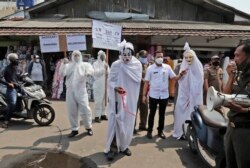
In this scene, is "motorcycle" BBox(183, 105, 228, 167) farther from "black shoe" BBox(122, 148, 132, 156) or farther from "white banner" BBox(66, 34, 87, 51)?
"white banner" BBox(66, 34, 87, 51)

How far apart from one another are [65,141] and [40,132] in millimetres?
869

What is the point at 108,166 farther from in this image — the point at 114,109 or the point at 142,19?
the point at 142,19

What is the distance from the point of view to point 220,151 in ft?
14.1

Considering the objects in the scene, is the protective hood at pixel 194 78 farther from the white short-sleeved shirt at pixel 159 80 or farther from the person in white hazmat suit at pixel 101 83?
the person in white hazmat suit at pixel 101 83

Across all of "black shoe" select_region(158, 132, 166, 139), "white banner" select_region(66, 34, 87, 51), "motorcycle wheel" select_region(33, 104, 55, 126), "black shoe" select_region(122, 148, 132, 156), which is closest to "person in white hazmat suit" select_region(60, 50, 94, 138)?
"motorcycle wheel" select_region(33, 104, 55, 126)

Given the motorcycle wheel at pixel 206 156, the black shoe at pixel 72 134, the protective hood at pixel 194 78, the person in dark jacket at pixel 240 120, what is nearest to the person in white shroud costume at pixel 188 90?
the protective hood at pixel 194 78

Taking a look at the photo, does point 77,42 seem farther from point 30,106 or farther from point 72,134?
point 72,134

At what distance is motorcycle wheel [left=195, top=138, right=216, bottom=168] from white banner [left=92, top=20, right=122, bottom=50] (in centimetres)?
444

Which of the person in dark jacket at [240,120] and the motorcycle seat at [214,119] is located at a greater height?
the person in dark jacket at [240,120]

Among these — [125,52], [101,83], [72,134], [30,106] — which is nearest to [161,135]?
[72,134]

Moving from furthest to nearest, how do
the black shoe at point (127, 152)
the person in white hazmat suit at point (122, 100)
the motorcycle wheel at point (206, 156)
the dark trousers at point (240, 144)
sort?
the black shoe at point (127, 152) → the person in white hazmat suit at point (122, 100) → the motorcycle wheel at point (206, 156) → the dark trousers at point (240, 144)

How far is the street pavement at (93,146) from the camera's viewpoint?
5441 mm

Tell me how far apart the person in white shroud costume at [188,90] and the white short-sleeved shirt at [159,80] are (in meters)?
0.31

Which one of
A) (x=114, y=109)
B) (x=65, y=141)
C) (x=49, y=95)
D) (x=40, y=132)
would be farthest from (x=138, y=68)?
(x=49, y=95)
